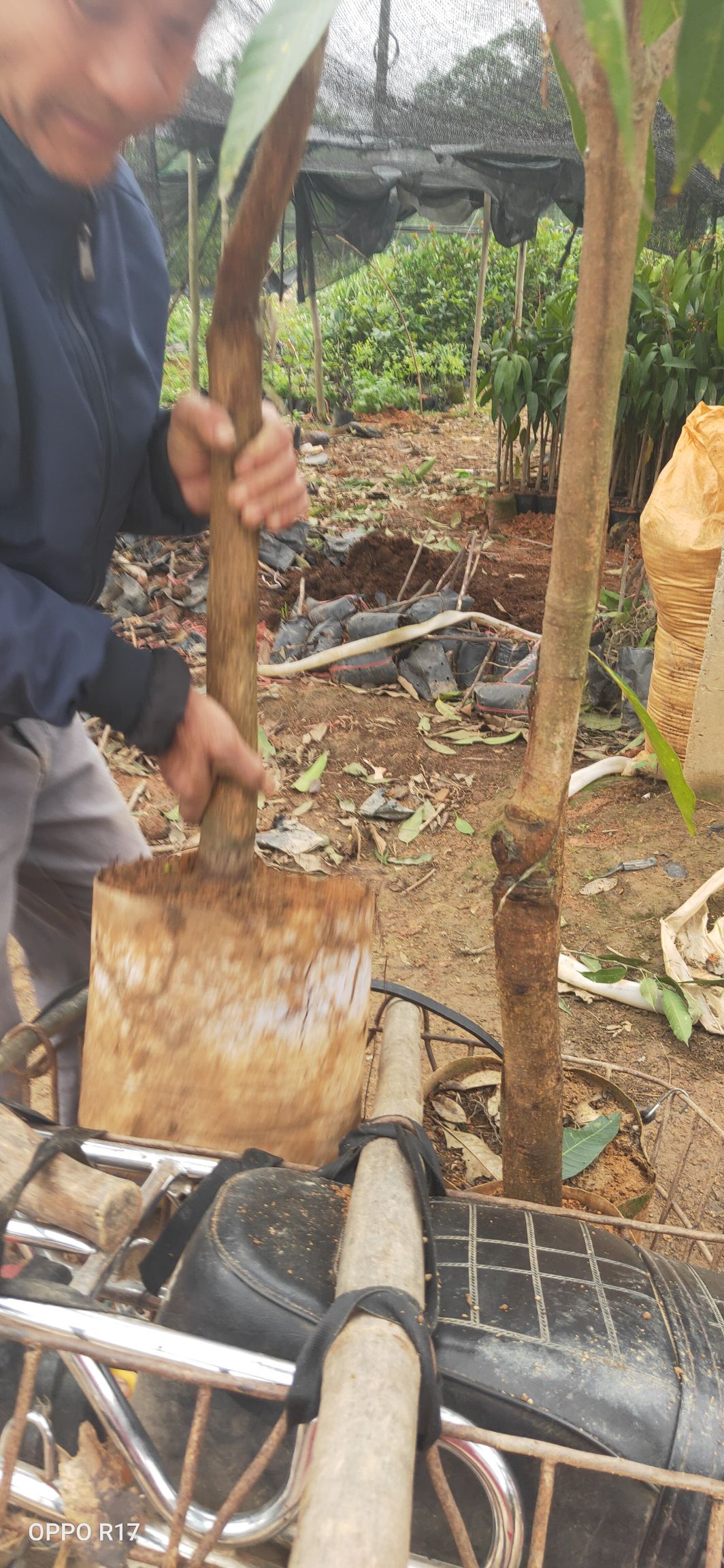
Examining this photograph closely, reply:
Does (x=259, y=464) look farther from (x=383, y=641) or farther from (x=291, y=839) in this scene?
(x=383, y=641)

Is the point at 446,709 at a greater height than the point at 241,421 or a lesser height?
lesser

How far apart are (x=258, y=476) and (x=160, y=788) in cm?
281

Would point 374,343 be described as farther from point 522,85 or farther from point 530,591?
point 530,591

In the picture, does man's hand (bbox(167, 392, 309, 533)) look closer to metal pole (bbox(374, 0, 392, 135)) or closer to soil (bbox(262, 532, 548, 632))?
soil (bbox(262, 532, 548, 632))

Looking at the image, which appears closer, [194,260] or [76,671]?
[76,671]

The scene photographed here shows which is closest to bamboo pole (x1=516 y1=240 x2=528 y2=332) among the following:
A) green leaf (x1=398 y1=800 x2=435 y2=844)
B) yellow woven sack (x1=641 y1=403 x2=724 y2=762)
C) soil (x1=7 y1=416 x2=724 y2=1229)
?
soil (x1=7 y1=416 x2=724 y2=1229)

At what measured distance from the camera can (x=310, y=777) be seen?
12.6 feet

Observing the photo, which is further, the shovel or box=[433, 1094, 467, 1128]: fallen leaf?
box=[433, 1094, 467, 1128]: fallen leaf

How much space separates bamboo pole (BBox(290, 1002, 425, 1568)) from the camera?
52 centimetres

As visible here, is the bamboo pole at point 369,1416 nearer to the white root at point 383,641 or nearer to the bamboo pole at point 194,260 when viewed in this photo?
the white root at point 383,641

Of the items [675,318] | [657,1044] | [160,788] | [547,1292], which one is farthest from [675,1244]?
[675,318]

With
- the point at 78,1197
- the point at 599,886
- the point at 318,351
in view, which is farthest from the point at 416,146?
the point at 78,1197

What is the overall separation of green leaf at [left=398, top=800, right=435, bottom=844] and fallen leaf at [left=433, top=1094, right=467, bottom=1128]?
1.57 m

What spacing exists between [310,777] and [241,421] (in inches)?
108
